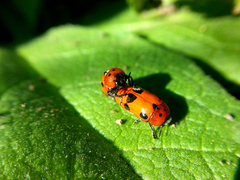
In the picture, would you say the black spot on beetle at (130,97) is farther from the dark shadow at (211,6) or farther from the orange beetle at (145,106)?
the dark shadow at (211,6)

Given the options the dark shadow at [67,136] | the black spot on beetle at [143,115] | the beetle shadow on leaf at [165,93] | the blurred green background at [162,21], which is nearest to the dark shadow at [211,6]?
the blurred green background at [162,21]

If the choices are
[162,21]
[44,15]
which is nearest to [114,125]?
[162,21]

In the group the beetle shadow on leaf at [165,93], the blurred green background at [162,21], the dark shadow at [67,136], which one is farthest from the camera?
the blurred green background at [162,21]

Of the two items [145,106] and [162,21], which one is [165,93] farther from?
[162,21]

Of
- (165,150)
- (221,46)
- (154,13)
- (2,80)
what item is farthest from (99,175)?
(154,13)

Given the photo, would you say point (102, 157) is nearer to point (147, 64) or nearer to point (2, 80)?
point (147, 64)

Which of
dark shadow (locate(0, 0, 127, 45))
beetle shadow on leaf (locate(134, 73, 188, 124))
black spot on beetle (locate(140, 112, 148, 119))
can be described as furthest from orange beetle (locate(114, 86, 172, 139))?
dark shadow (locate(0, 0, 127, 45))

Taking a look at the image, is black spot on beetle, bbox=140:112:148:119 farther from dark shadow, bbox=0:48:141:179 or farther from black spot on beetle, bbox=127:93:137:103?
dark shadow, bbox=0:48:141:179
